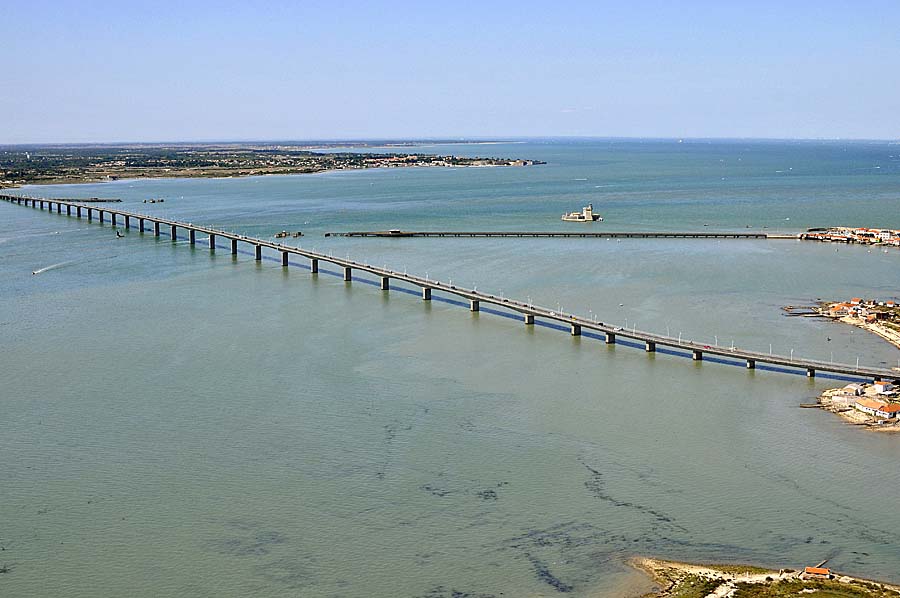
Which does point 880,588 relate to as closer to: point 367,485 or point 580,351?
point 367,485

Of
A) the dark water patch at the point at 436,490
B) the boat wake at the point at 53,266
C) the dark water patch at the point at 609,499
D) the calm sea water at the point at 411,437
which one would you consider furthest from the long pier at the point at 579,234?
the dark water patch at the point at 436,490

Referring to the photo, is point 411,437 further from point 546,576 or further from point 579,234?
point 579,234

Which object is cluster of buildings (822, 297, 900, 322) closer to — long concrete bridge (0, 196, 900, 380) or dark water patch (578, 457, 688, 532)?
long concrete bridge (0, 196, 900, 380)

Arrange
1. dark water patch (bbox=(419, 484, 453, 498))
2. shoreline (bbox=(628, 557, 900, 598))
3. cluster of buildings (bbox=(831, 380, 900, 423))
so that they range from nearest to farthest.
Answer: shoreline (bbox=(628, 557, 900, 598)) < dark water patch (bbox=(419, 484, 453, 498)) < cluster of buildings (bbox=(831, 380, 900, 423))

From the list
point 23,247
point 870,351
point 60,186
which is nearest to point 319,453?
point 870,351

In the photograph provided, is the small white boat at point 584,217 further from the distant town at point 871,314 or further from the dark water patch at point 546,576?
the dark water patch at point 546,576

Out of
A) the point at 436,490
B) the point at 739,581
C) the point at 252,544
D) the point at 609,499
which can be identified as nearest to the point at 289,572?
the point at 252,544

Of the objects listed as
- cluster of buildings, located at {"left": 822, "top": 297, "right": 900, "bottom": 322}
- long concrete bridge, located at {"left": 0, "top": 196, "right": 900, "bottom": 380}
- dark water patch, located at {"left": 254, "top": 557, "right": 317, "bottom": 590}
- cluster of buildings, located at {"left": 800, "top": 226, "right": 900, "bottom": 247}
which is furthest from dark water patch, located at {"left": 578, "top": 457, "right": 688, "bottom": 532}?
cluster of buildings, located at {"left": 800, "top": 226, "right": 900, "bottom": 247}
